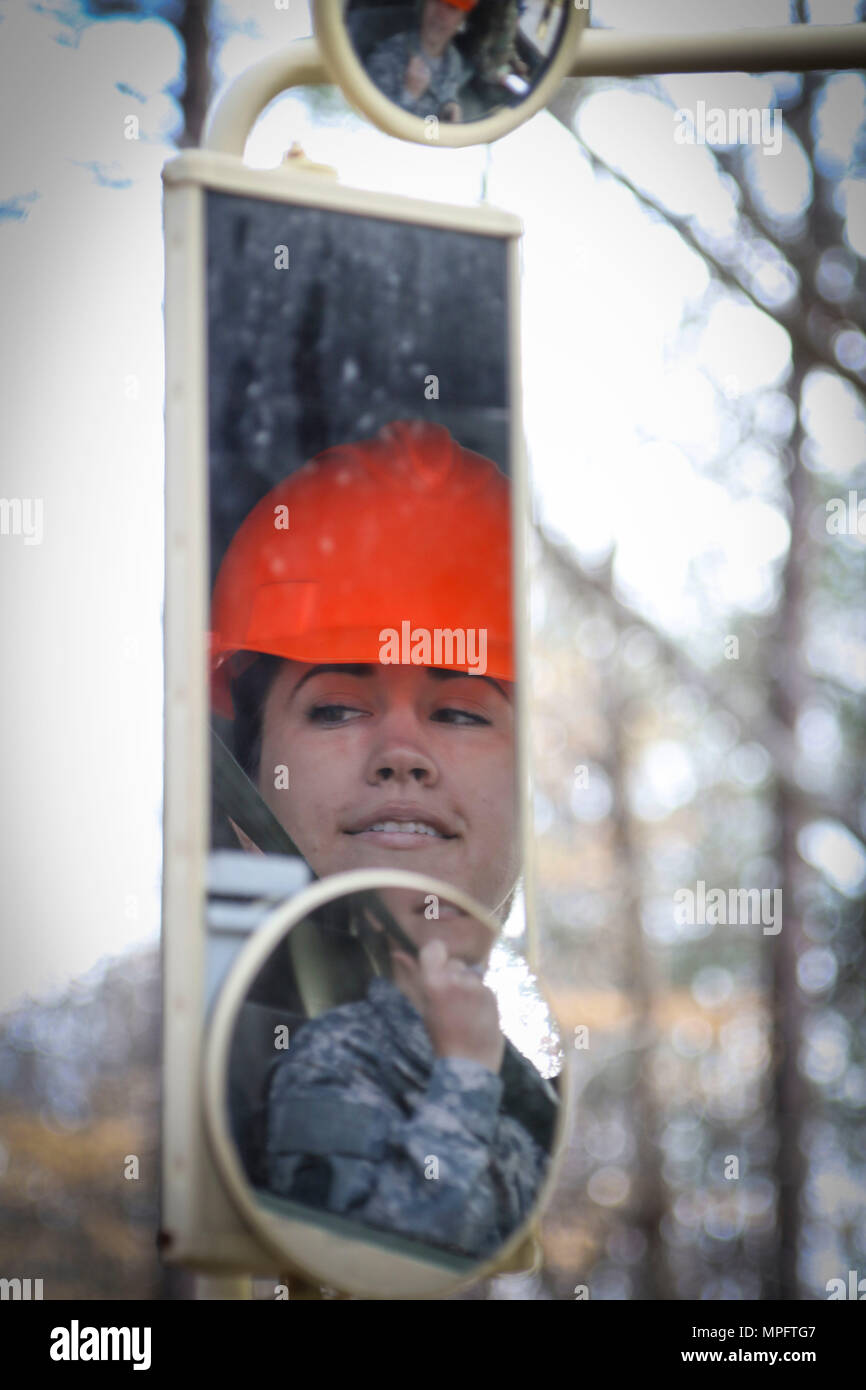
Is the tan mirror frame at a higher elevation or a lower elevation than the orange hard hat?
higher

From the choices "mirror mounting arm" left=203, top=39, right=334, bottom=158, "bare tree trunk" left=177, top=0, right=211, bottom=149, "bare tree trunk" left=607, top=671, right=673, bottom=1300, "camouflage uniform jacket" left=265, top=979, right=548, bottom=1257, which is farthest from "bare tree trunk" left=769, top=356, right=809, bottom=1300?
"camouflage uniform jacket" left=265, top=979, right=548, bottom=1257

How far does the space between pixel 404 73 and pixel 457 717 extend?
2.43ft

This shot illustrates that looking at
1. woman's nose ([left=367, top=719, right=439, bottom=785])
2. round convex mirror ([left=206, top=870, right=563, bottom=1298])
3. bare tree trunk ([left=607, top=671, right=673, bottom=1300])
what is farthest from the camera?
bare tree trunk ([left=607, top=671, right=673, bottom=1300])

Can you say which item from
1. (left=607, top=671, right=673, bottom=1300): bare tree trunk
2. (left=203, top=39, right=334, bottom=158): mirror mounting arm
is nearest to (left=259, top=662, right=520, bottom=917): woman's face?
(left=203, top=39, right=334, bottom=158): mirror mounting arm

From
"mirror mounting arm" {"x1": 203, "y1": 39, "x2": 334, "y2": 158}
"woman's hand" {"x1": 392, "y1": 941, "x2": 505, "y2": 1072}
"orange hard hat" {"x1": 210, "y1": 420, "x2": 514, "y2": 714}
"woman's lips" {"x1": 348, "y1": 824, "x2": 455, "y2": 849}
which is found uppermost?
"mirror mounting arm" {"x1": 203, "y1": 39, "x2": 334, "y2": 158}

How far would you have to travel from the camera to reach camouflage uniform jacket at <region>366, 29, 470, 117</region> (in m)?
1.55

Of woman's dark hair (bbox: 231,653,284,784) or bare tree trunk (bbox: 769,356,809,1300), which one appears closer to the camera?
woman's dark hair (bbox: 231,653,284,784)

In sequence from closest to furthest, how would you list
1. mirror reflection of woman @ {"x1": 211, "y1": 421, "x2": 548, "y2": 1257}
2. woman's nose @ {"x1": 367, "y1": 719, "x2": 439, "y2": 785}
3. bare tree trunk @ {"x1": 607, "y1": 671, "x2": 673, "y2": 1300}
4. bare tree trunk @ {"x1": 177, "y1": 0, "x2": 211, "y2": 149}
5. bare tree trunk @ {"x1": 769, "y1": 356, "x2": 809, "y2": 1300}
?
1. mirror reflection of woman @ {"x1": 211, "y1": 421, "x2": 548, "y2": 1257}
2. woman's nose @ {"x1": 367, "y1": 719, "x2": 439, "y2": 785}
3. bare tree trunk @ {"x1": 177, "y1": 0, "x2": 211, "y2": 149}
4. bare tree trunk @ {"x1": 769, "y1": 356, "x2": 809, "y2": 1300}
5. bare tree trunk @ {"x1": 607, "y1": 671, "x2": 673, "y2": 1300}

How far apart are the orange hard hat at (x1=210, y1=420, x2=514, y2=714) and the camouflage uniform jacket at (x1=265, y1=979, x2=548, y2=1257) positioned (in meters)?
0.44

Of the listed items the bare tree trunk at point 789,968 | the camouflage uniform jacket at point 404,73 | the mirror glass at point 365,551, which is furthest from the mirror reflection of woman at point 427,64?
the bare tree trunk at point 789,968

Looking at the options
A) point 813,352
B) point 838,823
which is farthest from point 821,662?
point 813,352

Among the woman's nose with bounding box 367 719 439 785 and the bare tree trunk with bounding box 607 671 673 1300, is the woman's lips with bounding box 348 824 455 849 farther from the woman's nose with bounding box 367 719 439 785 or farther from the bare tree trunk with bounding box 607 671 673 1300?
the bare tree trunk with bounding box 607 671 673 1300

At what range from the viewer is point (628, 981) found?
6.13 metres

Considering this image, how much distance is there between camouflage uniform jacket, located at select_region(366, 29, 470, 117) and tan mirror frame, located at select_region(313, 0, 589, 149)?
13mm
